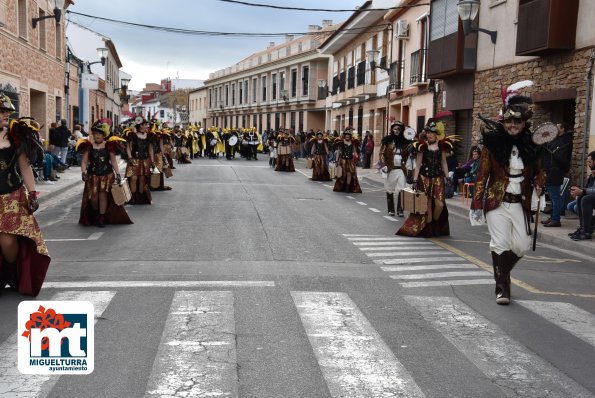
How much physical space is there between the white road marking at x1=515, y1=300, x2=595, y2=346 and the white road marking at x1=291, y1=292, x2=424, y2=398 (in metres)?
1.71

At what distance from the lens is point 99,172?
11.5 meters

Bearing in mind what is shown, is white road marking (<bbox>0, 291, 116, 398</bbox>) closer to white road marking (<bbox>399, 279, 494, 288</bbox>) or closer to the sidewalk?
white road marking (<bbox>399, 279, 494, 288</bbox>)

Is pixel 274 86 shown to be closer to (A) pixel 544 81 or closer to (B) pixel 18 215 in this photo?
(A) pixel 544 81

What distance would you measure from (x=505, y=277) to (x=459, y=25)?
53.0 ft

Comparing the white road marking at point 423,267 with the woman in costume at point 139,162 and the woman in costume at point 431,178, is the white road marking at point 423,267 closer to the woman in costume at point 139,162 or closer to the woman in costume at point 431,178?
the woman in costume at point 431,178

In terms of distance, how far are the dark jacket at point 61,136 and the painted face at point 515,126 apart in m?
18.2

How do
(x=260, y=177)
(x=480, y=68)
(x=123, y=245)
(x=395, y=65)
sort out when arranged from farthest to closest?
(x=395, y=65)
(x=260, y=177)
(x=480, y=68)
(x=123, y=245)

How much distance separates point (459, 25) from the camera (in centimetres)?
2153

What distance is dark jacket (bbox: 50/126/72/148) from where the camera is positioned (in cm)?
2244

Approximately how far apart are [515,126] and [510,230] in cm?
106

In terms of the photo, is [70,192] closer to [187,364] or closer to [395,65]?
[187,364]

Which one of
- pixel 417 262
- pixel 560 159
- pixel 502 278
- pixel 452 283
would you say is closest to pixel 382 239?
pixel 417 262

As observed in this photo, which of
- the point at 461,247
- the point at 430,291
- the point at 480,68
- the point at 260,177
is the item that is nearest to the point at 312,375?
the point at 430,291

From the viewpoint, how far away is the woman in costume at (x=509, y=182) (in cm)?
698
